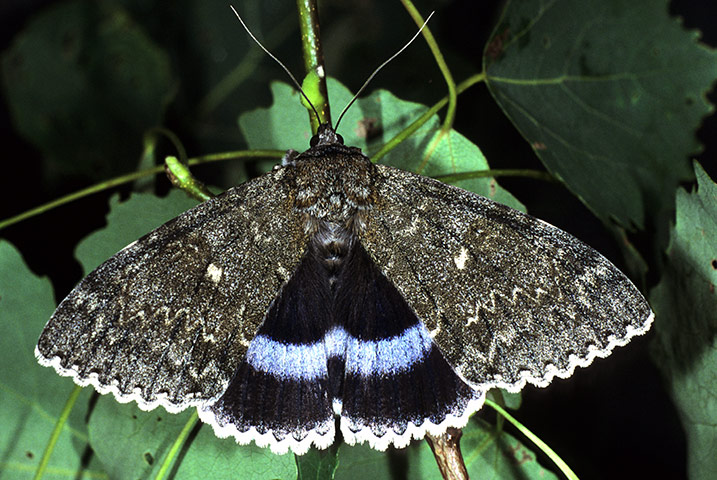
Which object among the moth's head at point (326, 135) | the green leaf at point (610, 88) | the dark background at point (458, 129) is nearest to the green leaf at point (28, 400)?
the dark background at point (458, 129)

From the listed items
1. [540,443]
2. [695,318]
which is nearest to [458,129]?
[695,318]

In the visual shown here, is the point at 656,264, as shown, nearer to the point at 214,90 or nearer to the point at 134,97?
the point at 214,90

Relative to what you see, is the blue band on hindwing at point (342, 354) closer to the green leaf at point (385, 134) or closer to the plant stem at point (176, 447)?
the plant stem at point (176, 447)

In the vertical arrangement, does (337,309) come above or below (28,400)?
above

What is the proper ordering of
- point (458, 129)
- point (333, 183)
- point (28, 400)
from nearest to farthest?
point (333, 183), point (28, 400), point (458, 129)

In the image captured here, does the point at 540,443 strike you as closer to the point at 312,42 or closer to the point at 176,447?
the point at 176,447

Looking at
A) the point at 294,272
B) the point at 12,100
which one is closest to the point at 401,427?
the point at 294,272

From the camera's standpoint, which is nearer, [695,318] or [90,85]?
[695,318]
